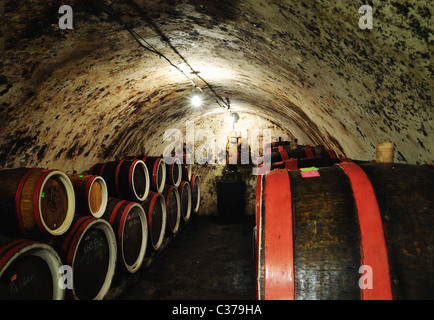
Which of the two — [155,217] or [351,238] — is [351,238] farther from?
[155,217]

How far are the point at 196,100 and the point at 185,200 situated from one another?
272cm

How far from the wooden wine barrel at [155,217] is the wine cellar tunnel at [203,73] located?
0.12m

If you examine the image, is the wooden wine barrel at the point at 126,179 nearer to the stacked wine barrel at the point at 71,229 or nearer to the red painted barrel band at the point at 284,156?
the stacked wine barrel at the point at 71,229

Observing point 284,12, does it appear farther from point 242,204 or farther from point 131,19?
point 242,204

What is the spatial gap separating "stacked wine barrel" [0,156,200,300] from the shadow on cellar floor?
51cm

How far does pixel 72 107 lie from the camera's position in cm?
371

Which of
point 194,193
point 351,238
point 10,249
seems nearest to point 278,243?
point 351,238

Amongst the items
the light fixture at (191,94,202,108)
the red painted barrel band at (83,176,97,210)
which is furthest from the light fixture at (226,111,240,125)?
the red painted barrel band at (83,176,97,210)

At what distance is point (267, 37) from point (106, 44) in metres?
1.87

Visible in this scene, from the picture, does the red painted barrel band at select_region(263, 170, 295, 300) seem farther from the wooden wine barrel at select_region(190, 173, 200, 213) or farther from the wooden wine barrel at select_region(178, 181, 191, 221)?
the wooden wine barrel at select_region(190, 173, 200, 213)

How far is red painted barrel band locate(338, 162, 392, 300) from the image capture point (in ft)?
3.37

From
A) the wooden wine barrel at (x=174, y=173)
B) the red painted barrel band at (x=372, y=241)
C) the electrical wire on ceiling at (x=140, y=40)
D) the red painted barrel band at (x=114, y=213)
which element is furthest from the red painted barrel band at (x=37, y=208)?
the wooden wine barrel at (x=174, y=173)

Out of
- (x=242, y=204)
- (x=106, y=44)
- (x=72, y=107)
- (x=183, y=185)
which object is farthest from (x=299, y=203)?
(x=242, y=204)

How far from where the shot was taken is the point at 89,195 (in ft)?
9.30
